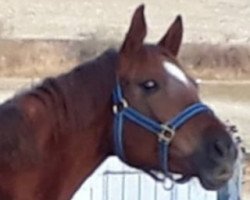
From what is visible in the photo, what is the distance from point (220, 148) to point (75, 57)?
11.3 ft

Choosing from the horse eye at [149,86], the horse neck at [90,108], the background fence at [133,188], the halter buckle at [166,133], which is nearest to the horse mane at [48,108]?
the horse neck at [90,108]

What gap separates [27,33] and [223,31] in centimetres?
180

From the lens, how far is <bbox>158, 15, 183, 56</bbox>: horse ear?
357cm

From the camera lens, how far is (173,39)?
11.8ft

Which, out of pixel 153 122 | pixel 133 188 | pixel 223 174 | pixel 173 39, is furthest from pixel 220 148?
pixel 133 188

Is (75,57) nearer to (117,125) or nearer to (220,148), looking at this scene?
(117,125)

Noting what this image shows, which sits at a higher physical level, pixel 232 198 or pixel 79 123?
pixel 79 123

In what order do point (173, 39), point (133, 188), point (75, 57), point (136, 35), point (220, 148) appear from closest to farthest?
1. point (220, 148)
2. point (136, 35)
3. point (173, 39)
4. point (133, 188)
5. point (75, 57)

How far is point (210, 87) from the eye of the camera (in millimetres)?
7926

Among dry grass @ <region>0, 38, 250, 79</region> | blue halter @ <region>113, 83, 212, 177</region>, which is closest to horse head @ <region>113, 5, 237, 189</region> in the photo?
blue halter @ <region>113, 83, 212, 177</region>

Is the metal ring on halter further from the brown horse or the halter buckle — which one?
the halter buckle

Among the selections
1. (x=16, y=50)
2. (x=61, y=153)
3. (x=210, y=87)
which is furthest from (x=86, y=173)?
(x=210, y=87)

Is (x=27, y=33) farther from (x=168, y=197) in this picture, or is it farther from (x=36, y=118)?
(x=36, y=118)

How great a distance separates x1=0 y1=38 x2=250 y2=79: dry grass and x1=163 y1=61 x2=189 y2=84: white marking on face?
2803 millimetres
